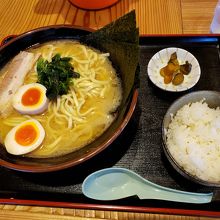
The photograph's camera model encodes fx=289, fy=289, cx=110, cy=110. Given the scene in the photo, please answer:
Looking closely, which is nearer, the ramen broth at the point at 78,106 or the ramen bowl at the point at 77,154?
the ramen bowl at the point at 77,154

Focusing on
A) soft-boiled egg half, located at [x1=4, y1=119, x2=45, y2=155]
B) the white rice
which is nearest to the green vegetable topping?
soft-boiled egg half, located at [x1=4, y1=119, x2=45, y2=155]

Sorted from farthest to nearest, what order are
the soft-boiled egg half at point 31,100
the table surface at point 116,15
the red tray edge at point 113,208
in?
the table surface at point 116,15 < the soft-boiled egg half at point 31,100 < the red tray edge at point 113,208

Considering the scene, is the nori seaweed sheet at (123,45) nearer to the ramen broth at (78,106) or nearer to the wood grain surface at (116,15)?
the ramen broth at (78,106)

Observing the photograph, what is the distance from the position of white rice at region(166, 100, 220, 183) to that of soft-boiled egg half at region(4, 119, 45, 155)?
0.70m

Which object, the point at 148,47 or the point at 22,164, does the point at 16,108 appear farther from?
the point at 148,47


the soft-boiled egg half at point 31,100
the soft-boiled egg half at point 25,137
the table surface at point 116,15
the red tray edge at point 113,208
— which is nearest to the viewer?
the red tray edge at point 113,208

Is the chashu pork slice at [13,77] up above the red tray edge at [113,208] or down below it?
above

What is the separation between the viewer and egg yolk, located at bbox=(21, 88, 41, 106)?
1684 millimetres

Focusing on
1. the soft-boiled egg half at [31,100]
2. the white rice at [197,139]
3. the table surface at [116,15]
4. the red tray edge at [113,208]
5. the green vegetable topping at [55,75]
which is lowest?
the red tray edge at [113,208]

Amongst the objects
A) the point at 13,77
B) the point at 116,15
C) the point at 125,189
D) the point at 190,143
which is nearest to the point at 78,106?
the point at 13,77

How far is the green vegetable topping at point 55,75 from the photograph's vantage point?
1.69 m

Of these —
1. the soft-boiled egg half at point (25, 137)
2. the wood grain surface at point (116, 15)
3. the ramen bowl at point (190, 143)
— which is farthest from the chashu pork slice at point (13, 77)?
the ramen bowl at point (190, 143)

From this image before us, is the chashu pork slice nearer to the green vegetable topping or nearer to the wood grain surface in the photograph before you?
the green vegetable topping

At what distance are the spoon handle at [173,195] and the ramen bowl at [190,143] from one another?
0.26ft
